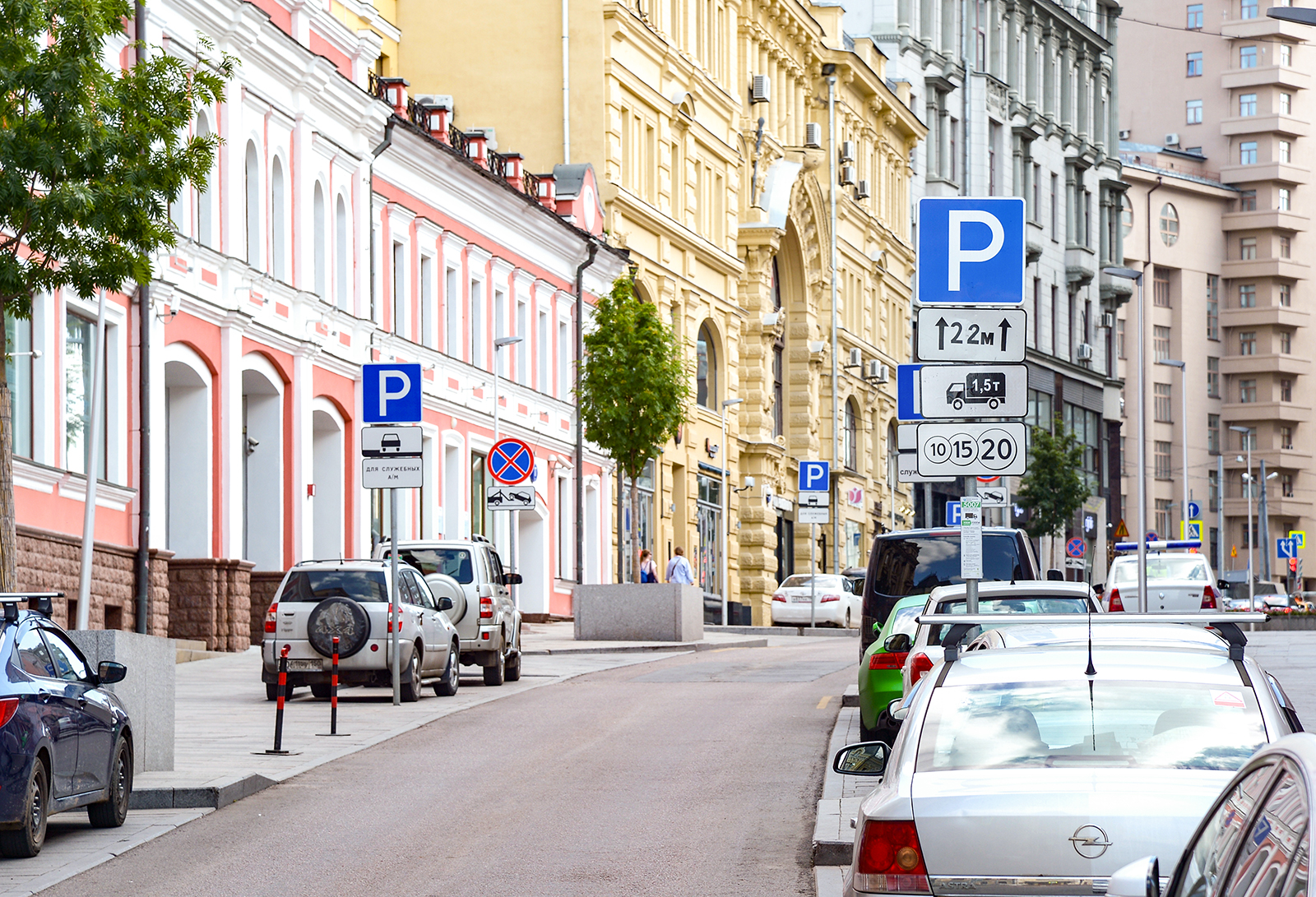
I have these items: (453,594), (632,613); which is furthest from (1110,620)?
(632,613)

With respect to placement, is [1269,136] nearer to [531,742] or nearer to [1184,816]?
[531,742]

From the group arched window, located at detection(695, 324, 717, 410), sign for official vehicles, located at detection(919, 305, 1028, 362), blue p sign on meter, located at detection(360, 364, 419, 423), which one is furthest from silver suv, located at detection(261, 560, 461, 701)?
arched window, located at detection(695, 324, 717, 410)

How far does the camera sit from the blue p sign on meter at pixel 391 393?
2383cm

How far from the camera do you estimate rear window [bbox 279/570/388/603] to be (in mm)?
24266

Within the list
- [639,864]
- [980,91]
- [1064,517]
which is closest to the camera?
[639,864]

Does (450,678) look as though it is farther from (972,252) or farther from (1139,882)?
(1139,882)

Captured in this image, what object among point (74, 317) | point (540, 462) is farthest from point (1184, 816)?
point (540, 462)

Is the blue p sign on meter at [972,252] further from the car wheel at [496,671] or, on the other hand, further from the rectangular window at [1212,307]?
the rectangular window at [1212,307]

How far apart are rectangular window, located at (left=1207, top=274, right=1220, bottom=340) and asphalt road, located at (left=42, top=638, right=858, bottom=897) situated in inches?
4257

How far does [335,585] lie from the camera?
24391 millimetres

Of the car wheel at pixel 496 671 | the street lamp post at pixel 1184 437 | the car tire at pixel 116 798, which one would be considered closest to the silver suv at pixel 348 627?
the car wheel at pixel 496 671

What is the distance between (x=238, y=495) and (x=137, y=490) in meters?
3.78

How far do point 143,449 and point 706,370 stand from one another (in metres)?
32.3

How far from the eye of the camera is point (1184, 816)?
627 centimetres
